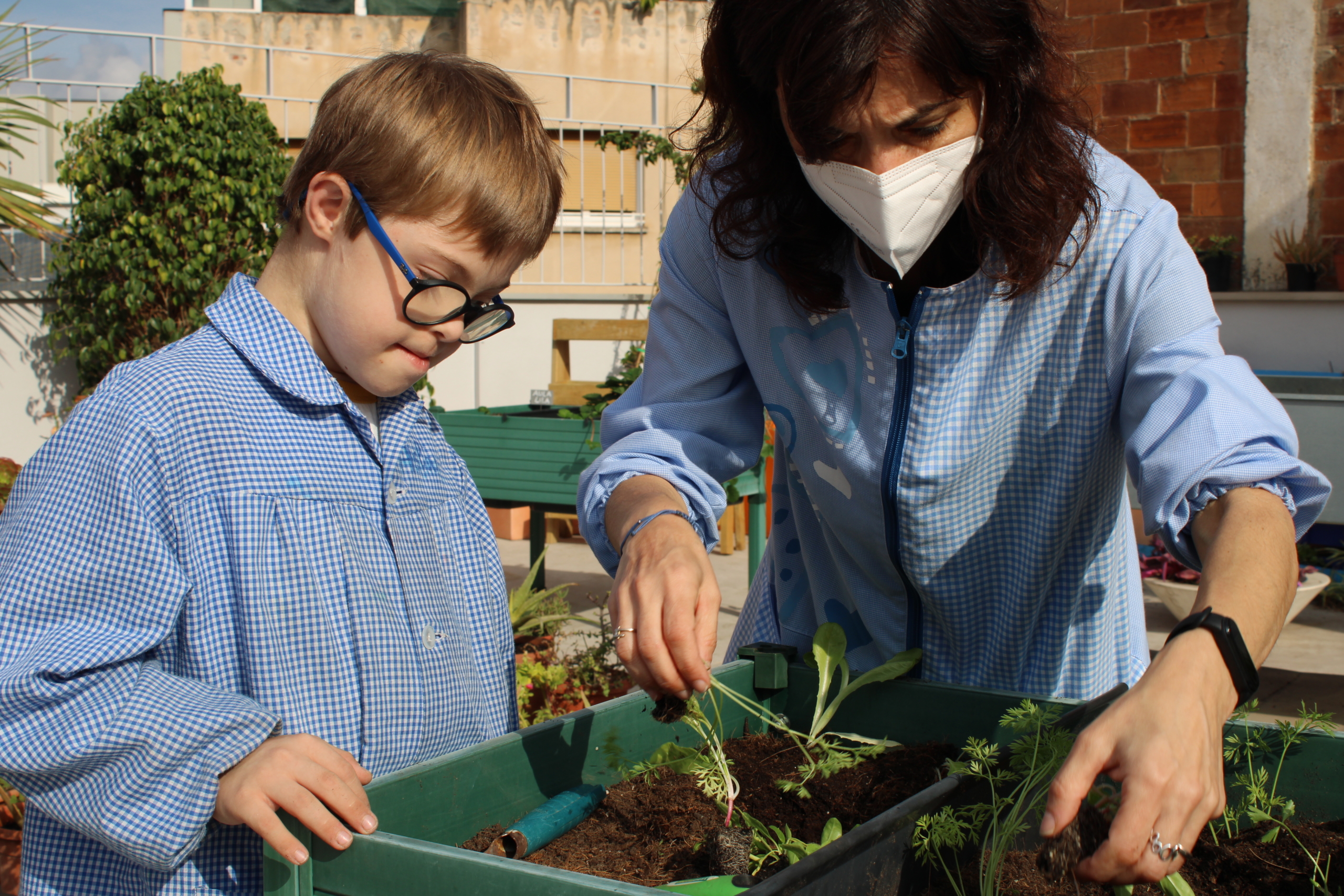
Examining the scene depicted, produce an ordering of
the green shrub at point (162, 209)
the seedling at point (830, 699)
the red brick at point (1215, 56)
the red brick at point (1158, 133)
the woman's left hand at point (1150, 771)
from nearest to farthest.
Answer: the woman's left hand at point (1150, 771) → the seedling at point (830, 699) → the green shrub at point (162, 209) → the red brick at point (1215, 56) → the red brick at point (1158, 133)

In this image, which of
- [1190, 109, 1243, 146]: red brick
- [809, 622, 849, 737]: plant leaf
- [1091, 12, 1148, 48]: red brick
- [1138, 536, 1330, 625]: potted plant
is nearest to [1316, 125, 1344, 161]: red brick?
[1190, 109, 1243, 146]: red brick

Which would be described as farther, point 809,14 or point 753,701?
point 753,701

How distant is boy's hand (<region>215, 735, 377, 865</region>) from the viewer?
84 centimetres

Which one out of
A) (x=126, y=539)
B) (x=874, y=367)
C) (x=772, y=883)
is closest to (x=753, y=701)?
(x=874, y=367)

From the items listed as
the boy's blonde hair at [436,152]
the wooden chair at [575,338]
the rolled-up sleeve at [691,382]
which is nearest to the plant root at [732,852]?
the rolled-up sleeve at [691,382]

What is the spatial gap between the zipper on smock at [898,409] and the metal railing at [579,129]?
5.98 metres

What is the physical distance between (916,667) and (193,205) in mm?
5453

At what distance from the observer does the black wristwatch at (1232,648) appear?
2.68 feet

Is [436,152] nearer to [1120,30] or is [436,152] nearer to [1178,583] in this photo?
[1178,583]

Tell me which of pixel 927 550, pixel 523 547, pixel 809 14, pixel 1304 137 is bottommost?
pixel 523 547

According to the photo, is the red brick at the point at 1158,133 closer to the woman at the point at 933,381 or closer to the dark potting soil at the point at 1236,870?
the woman at the point at 933,381

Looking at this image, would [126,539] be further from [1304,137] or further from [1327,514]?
[1304,137]

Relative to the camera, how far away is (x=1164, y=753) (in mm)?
729

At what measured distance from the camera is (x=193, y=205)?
574 centimetres
